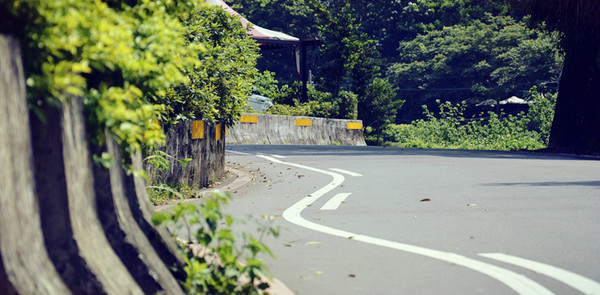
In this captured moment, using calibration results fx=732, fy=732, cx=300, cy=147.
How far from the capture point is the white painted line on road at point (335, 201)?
353 inches

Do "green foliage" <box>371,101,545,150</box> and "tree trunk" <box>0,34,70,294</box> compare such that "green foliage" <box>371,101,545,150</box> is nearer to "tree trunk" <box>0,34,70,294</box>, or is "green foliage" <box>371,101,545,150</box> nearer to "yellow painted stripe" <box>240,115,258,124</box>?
"yellow painted stripe" <box>240,115,258,124</box>

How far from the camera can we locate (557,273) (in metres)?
5.13

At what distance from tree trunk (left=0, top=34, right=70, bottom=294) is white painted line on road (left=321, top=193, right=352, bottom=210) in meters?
6.20

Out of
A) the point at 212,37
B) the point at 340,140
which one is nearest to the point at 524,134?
the point at 340,140

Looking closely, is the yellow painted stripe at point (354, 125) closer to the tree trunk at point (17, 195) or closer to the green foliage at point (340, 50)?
the green foliage at point (340, 50)

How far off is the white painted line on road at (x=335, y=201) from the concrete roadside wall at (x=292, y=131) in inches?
564

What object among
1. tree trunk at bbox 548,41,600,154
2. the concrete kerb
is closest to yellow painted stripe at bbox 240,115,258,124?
tree trunk at bbox 548,41,600,154

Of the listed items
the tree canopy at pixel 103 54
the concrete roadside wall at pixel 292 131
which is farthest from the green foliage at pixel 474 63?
the tree canopy at pixel 103 54

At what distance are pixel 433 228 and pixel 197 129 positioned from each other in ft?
15.9

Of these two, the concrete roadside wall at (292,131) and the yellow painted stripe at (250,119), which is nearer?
the yellow painted stripe at (250,119)

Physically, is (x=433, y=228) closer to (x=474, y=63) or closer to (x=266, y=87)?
(x=266, y=87)

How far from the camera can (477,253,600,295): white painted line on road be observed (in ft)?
15.5

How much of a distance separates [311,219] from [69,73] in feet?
17.2

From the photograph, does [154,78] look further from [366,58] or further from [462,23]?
[462,23]
